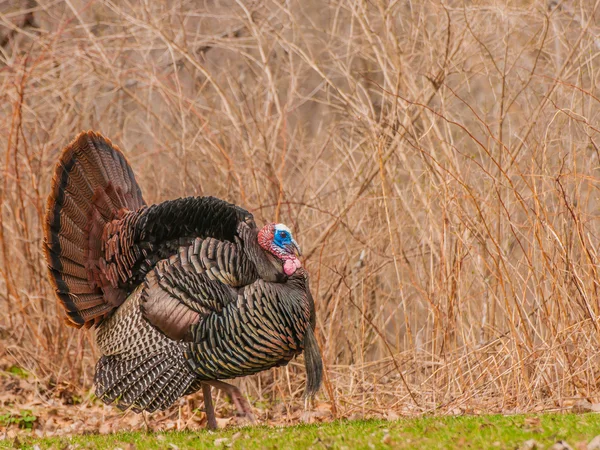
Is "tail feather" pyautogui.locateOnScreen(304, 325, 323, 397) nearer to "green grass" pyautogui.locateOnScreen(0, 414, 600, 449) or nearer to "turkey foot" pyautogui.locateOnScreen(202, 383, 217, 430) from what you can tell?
"green grass" pyautogui.locateOnScreen(0, 414, 600, 449)

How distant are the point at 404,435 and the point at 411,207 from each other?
3.41 meters

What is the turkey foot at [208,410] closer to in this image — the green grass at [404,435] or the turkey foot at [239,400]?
the turkey foot at [239,400]

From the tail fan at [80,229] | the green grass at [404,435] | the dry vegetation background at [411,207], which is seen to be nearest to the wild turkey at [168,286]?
the tail fan at [80,229]

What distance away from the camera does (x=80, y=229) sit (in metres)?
6.67

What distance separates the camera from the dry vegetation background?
252 inches

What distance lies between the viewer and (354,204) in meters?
7.97

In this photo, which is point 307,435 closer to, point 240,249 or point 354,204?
point 240,249

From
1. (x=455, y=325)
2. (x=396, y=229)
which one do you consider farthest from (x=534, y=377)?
(x=396, y=229)

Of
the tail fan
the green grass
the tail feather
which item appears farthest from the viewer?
the tail fan

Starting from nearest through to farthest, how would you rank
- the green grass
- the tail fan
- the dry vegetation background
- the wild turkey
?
the green grass, the wild turkey, the dry vegetation background, the tail fan

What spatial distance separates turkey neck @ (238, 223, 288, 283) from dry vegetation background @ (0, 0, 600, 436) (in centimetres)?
96

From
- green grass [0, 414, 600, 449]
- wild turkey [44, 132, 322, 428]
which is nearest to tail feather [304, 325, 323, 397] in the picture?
wild turkey [44, 132, 322, 428]

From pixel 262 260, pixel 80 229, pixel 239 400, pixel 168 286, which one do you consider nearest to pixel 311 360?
pixel 239 400

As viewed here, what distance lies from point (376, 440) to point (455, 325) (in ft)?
7.21
